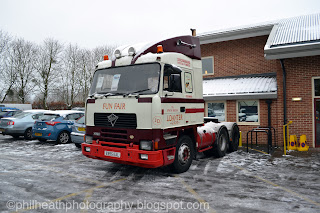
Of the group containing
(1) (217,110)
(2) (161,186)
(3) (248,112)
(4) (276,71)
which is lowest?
(2) (161,186)

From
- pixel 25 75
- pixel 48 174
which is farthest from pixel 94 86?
pixel 25 75

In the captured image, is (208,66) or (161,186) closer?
(161,186)

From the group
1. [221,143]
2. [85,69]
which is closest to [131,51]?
Answer: [221,143]

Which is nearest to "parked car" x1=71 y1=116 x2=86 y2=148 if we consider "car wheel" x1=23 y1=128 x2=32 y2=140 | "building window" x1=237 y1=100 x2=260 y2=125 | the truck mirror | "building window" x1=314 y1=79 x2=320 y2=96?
"car wheel" x1=23 y1=128 x2=32 y2=140

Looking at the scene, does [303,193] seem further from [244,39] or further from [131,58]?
[244,39]

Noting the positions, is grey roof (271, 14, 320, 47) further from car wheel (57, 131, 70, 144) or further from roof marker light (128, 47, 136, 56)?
car wheel (57, 131, 70, 144)

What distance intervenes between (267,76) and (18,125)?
1285 centimetres

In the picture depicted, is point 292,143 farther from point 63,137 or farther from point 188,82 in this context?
point 63,137

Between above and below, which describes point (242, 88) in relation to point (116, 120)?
above

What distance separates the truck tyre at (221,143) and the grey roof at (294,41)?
3.72 metres

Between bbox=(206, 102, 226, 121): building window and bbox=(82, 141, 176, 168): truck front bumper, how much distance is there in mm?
7111

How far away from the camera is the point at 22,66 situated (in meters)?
36.2

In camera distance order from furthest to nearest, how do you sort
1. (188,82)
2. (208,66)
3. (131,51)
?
(208,66), (188,82), (131,51)

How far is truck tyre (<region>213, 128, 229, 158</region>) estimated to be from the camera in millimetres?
8734
